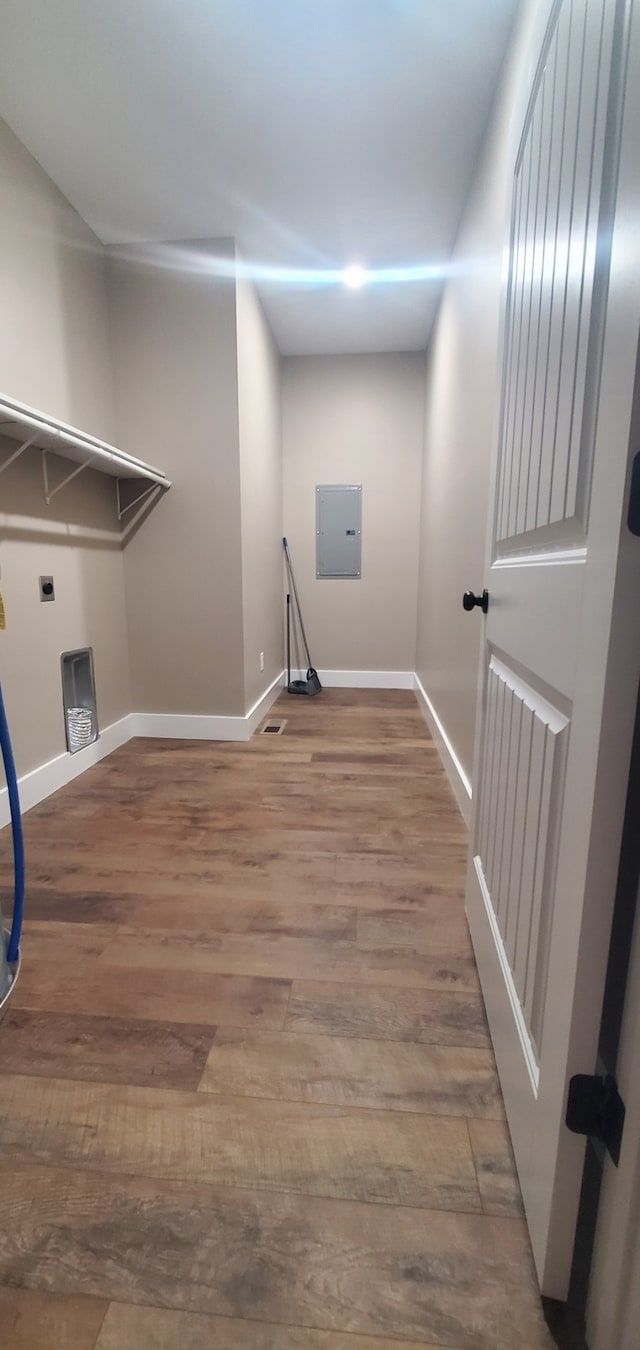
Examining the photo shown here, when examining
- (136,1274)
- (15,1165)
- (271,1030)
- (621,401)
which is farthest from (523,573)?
(15,1165)

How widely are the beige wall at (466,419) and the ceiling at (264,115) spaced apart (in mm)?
173

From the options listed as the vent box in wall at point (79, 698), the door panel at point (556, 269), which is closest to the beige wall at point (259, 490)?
the vent box in wall at point (79, 698)

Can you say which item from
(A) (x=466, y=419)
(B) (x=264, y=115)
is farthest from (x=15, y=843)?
(B) (x=264, y=115)

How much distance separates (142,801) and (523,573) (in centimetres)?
174

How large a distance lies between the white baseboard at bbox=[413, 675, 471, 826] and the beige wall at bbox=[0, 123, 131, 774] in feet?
5.46

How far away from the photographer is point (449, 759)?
88.1 inches

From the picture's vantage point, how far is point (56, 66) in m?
1.56

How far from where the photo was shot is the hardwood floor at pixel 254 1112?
643mm

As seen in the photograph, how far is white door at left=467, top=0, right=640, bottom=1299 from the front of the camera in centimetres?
51

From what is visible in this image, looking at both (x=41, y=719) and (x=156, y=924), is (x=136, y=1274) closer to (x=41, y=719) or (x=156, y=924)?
(x=156, y=924)

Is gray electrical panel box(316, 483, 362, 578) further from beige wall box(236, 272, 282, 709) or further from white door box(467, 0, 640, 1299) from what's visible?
white door box(467, 0, 640, 1299)

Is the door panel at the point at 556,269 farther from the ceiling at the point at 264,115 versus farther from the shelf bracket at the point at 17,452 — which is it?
the shelf bracket at the point at 17,452

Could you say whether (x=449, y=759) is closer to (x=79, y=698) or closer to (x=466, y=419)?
(x=466, y=419)

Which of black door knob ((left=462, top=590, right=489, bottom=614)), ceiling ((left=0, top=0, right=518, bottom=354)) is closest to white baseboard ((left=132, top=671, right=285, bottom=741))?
black door knob ((left=462, top=590, right=489, bottom=614))
